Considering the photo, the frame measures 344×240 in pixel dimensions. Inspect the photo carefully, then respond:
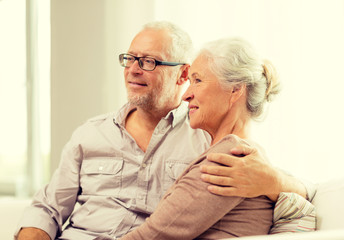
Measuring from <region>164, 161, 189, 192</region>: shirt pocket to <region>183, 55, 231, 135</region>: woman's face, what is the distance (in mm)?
330

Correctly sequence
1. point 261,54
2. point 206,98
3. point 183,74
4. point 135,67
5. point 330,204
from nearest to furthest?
point 330,204
point 206,98
point 135,67
point 183,74
point 261,54

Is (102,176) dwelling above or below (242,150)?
below

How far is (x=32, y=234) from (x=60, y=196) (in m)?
0.20

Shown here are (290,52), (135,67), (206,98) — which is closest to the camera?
(206,98)

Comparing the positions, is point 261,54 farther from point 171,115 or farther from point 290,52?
point 171,115

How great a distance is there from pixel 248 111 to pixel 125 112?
69cm

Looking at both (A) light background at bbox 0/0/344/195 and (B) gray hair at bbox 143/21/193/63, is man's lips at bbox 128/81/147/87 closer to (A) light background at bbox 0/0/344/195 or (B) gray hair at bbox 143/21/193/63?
(B) gray hair at bbox 143/21/193/63

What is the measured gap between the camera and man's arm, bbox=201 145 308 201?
1265mm

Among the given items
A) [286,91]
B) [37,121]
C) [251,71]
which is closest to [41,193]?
[251,71]

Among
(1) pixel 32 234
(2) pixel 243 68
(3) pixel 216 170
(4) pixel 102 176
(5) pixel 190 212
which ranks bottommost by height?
(1) pixel 32 234

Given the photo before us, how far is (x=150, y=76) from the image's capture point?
1.96m

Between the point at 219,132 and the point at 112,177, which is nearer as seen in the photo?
the point at 219,132

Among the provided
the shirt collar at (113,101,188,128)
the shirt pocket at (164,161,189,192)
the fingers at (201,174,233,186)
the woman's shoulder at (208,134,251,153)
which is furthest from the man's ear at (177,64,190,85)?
the fingers at (201,174,233,186)

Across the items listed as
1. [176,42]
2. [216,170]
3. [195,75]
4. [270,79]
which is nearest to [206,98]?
[195,75]
